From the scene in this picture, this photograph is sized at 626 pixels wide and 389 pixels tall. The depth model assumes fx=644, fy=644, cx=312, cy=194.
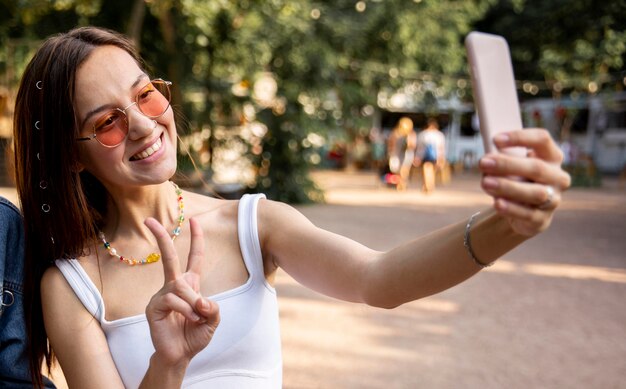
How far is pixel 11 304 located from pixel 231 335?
565 millimetres

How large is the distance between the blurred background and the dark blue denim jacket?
687 cm

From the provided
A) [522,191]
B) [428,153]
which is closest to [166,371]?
[522,191]

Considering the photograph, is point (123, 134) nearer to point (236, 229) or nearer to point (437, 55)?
point (236, 229)

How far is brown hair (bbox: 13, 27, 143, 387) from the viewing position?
5.39 feet

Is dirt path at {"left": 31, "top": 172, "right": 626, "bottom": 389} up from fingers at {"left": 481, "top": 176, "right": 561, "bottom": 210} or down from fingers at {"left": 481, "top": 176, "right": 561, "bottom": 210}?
down

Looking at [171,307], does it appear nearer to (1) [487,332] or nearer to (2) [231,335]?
(2) [231,335]

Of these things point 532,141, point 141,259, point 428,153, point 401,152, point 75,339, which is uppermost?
point 532,141

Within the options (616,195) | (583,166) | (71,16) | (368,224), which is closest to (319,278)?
(368,224)

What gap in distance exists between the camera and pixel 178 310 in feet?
4.44

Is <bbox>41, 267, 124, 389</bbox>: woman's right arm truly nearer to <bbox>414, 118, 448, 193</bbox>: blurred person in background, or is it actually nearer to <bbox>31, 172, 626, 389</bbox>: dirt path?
<bbox>31, 172, 626, 389</bbox>: dirt path

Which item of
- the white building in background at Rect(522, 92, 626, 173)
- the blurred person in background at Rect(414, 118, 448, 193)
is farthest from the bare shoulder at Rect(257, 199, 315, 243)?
the white building in background at Rect(522, 92, 626, 173)

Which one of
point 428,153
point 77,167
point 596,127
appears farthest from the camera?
point 596,127

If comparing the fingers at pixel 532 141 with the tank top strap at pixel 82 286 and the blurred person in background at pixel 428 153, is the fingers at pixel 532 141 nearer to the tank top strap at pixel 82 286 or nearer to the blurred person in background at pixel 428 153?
the tank top strap at pixel 82 286

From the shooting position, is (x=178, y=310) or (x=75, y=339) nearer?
(x=178, y=310)
